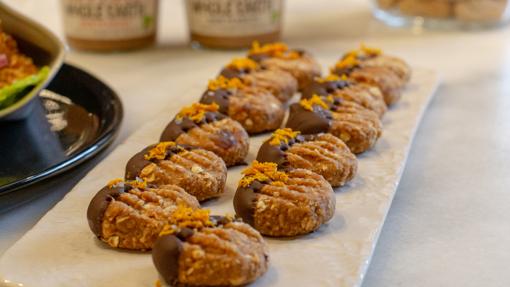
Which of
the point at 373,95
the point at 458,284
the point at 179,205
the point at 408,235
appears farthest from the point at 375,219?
the point at 373,95

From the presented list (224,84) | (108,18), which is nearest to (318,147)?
(224,84)

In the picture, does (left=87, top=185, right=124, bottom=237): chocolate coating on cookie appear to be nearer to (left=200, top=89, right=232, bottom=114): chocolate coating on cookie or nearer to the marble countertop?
the marble countertop

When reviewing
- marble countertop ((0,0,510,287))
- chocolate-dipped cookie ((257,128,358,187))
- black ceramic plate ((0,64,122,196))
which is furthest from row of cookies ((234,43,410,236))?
black ceramic plate ((0,64,122,196))

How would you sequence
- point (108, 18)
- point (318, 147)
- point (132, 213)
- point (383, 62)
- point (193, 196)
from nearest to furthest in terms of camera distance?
point (132, 213) → point (193, 196) → point (318, 147) → point (383, 62) → point (108, 18)

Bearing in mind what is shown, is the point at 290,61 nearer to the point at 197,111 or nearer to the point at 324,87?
the point at 324,87

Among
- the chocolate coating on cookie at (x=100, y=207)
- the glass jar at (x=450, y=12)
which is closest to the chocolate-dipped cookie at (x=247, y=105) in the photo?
the chocolate coating on cookie at (x=100, y=207)

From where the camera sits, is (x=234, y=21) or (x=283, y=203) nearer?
(x=283, y=203)
